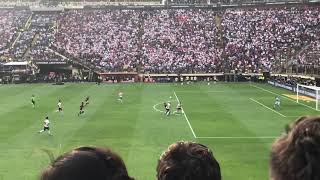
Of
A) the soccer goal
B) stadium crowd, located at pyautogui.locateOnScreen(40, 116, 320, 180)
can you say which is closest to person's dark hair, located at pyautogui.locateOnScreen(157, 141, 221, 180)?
stadium crowd, located at pyautogui.locateOnScreen(40, 116, 320, 180)

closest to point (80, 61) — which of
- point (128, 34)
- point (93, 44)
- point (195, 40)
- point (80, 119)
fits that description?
point (93, 44)

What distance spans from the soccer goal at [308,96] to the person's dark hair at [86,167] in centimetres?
4786

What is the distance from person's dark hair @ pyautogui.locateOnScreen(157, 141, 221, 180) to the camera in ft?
13.2

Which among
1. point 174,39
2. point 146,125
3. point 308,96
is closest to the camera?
point 146,125

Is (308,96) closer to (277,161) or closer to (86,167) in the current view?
(277,161)

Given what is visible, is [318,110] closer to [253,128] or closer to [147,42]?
[253,128]

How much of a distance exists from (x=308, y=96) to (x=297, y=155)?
6087cm

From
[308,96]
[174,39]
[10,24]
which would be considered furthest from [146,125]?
[10,24]

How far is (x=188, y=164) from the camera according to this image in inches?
159

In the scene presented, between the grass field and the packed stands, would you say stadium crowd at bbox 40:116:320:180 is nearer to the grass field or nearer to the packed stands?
the grass field

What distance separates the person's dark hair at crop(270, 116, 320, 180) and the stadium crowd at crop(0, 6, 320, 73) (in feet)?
260

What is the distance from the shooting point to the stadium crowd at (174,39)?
88.2m

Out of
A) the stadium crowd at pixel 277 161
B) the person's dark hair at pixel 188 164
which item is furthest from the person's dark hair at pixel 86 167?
the person's dark hair at pixel 188 164

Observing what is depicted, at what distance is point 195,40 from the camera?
94.0 m
